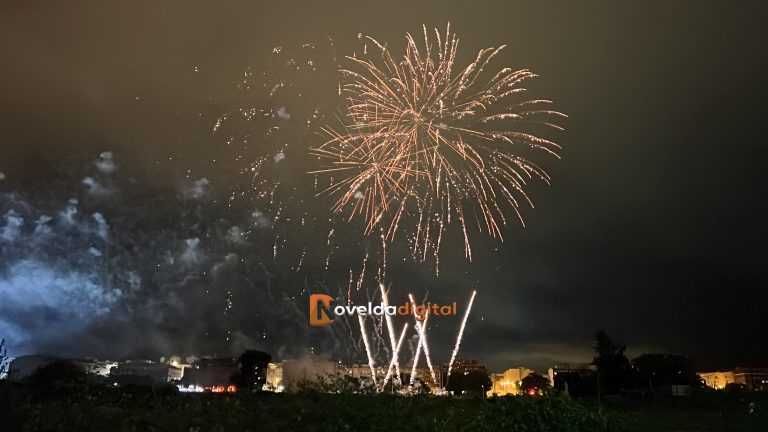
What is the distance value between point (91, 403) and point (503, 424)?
6.35m

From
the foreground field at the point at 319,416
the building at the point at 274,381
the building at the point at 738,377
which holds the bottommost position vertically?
the building at the point at 738,377

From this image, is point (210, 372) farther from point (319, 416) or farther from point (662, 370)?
point (319, 416)

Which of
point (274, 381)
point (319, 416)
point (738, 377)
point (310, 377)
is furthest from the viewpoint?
point (738, 377)

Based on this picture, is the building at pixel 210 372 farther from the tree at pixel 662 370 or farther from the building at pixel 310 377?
the building at pixel 310 377

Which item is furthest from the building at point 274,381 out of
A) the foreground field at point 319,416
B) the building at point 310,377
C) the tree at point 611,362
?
the tree at point 611,362

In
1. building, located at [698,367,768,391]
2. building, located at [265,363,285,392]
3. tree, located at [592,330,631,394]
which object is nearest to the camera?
building, located at [265,363,285,392]

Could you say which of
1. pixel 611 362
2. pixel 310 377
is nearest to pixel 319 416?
pixel 310 377

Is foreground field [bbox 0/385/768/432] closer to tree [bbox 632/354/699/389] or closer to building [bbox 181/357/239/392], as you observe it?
building [bbox 181/357/239/392]

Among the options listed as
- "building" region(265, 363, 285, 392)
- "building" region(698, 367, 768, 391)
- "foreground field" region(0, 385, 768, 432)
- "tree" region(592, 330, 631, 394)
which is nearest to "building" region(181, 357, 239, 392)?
"building" region(265, 363, 285, 392)

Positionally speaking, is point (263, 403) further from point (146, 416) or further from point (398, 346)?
point (398, 346)

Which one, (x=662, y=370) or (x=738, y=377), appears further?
(x=738, y=377)

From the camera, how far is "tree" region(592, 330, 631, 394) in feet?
262

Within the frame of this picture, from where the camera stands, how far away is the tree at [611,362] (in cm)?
7981

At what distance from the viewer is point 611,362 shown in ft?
282
